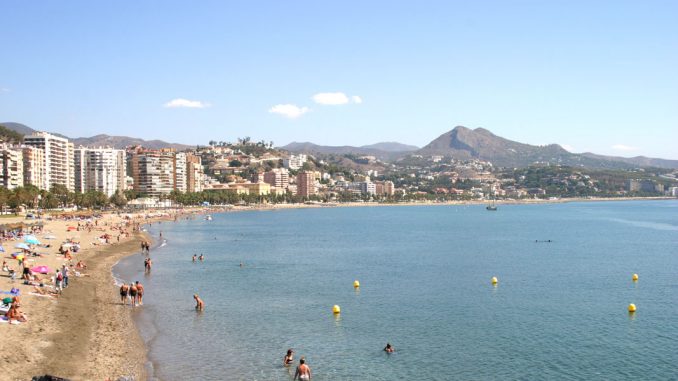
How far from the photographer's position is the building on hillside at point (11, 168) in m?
116

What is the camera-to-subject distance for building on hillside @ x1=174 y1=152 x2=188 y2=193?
192500mm

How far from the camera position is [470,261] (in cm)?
5538

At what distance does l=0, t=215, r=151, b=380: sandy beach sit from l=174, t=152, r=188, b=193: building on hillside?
15572cm

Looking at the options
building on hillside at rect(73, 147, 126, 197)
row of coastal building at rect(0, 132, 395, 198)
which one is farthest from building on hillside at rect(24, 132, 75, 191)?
building on hillside at rect(73, 147, 126, 197)

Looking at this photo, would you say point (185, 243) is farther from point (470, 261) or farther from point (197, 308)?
point (197, 308)

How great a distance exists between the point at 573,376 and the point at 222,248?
49231 mm

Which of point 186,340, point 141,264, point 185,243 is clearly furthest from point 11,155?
point 186,340

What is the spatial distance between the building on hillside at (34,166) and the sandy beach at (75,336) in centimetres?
9826

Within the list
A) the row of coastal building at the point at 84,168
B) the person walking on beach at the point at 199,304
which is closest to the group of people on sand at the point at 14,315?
the person walking on beach at the point at 199,304

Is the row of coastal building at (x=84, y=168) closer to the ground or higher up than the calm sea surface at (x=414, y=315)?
higher up

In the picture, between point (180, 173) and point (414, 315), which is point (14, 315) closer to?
point (414, 315)

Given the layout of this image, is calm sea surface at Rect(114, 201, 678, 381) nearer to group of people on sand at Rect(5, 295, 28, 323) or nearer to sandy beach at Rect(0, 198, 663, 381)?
sandy beach at Rect(0, 198, 663, 381)

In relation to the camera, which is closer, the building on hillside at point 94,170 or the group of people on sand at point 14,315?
the group of people on sand at point 14,315

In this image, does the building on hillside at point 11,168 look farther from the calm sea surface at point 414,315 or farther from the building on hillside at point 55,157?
the calm sea surface at point 414,315
